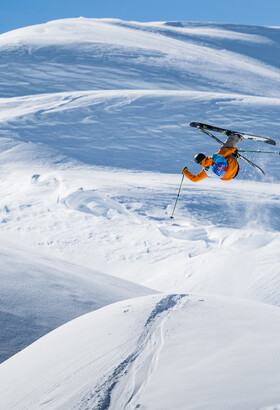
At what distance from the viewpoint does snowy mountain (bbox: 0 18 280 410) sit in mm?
4375

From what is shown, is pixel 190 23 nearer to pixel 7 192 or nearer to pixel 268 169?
pixel 268 169

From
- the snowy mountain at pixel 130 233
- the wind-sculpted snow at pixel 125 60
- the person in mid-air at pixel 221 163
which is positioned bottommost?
the snowy mountain at pixel 130 233

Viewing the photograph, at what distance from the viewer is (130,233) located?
14.2 m

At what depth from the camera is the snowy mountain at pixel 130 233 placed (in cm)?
438

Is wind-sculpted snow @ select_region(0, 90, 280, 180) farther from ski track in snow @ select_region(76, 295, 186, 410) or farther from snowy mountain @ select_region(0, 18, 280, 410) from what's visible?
ski track in snow @ select_region(76, 295, 186, 410)

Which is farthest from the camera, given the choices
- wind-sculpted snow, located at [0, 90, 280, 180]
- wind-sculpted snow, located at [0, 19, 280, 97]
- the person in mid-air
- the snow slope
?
wind-sculpted snow, located at [0, 19, 280, 97]

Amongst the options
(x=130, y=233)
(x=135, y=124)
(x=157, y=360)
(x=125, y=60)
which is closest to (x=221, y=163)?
(x=157, y=360)

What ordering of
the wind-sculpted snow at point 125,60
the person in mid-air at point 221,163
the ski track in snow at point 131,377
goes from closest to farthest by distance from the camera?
1. the ski track in snow at point 131,377
2. the person in mid-air at point 221,163
3. the wind-sculpted snow at point 125,60

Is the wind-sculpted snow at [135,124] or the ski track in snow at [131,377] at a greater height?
the wind-sculpted snow at [135,124]

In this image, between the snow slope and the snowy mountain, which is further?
the snowy mountain

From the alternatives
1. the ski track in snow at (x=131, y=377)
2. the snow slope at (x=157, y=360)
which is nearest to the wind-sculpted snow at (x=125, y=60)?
→ the snow slope at (x=157, y=360)

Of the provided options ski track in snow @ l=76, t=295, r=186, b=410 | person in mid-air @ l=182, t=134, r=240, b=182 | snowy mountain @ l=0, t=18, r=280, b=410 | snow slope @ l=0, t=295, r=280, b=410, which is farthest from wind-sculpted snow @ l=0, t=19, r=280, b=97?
ski track in snow @ l=76, t=295, r=186, b=410

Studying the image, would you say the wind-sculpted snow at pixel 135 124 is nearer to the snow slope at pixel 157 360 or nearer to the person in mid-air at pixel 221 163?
the snow slope at pixel 157 360

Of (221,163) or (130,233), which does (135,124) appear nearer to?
(130,233)
